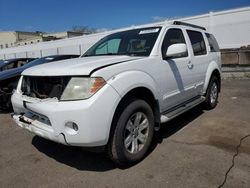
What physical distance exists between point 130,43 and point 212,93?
2.86 meters

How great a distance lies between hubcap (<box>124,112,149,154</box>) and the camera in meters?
3.30

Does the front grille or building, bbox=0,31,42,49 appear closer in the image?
the front grille

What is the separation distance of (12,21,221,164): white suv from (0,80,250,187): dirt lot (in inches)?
12.2

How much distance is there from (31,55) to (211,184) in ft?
103

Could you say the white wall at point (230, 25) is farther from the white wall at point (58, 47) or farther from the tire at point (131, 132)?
the tire at point (131, 132)

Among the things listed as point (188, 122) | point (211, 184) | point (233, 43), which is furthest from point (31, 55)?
point (211, 184)

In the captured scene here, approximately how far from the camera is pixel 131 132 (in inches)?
132

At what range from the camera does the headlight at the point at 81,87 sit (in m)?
2.85

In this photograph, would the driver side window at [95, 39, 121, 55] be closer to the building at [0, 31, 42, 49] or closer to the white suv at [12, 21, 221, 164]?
the white suv at [12, 21, 221, 164]

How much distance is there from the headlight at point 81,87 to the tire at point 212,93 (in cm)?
365

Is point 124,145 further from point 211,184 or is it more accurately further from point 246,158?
point 246,158

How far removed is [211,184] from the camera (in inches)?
113

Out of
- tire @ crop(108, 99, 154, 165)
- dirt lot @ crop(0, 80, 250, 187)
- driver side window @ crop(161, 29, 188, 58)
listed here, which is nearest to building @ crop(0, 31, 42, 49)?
driver side window @ crop(161, 29, 188, 58)

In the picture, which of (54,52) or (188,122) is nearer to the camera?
(188,122)
